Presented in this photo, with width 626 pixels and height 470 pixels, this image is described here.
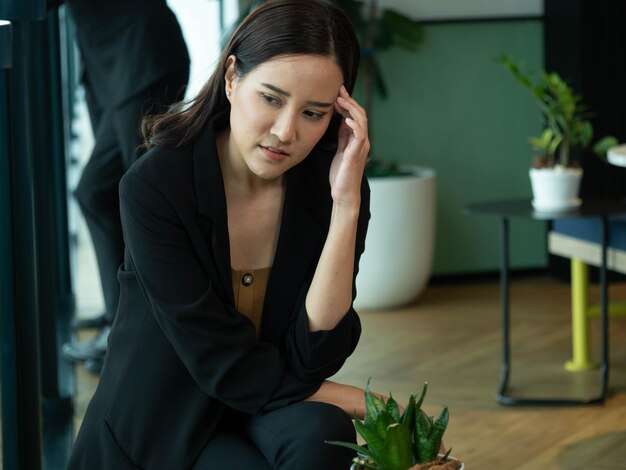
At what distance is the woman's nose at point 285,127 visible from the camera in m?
1.75

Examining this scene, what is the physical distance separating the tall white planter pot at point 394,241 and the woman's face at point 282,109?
2884mm

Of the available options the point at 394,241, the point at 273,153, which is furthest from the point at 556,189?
the point at 273,153

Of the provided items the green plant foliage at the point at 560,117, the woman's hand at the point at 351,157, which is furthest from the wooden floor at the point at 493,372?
the woman's hand at the point at 351,157

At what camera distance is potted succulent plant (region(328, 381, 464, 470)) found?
157 centimetres

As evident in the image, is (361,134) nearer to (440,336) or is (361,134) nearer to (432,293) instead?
(440,336)

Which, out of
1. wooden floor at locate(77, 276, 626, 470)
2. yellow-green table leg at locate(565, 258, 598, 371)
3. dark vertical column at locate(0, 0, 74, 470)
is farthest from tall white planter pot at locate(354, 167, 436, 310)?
dark vertical column at locate(0, 0, 74, 470)

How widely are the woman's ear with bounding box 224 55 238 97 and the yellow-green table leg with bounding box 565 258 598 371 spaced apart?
2.22m

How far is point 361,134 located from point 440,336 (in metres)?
2.61

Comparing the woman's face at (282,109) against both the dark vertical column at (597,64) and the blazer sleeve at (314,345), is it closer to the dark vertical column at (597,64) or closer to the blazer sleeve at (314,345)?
the blazer sleeve at (314,345)

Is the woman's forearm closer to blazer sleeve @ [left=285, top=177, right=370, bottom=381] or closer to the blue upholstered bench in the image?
blazer sleeve @ [left=285, top=177, right=370, bottom=381]

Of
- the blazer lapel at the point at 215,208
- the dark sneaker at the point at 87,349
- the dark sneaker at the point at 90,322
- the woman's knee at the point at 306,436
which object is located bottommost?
the dark sneaker at the point at 90,322

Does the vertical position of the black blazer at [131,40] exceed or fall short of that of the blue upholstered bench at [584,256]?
it exceeds it

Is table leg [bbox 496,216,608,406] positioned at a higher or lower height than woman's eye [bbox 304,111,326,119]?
lower

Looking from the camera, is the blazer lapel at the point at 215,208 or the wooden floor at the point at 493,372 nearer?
the blazer lapel at the point at 215,208
